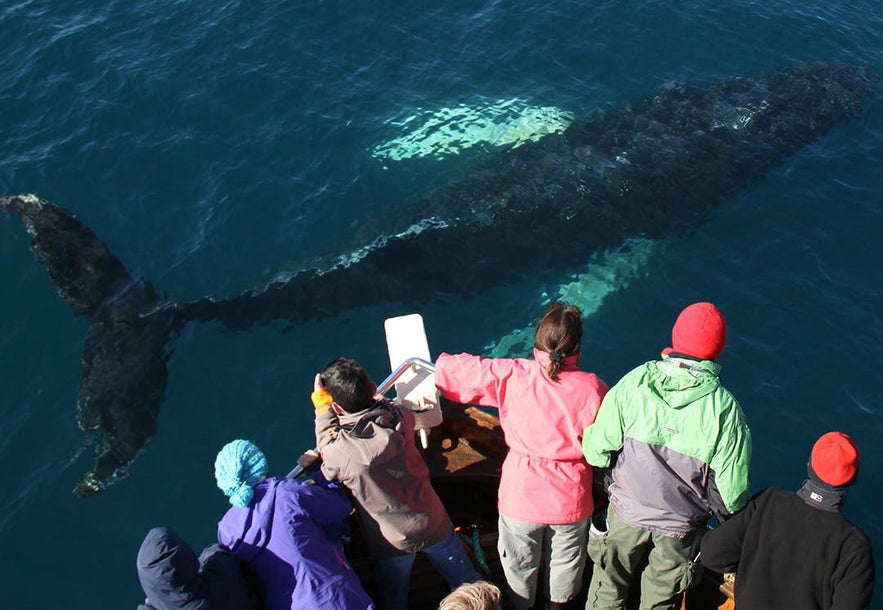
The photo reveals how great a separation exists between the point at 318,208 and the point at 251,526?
1137 cm

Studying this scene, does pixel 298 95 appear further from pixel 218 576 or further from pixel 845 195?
pixel 218 576

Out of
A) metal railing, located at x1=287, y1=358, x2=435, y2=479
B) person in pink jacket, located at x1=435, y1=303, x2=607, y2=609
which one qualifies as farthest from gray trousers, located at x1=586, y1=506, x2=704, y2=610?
metal railing, located at x1=287, y1=358, x2=435, y2=479

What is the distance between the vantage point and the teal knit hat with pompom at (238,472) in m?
6.20

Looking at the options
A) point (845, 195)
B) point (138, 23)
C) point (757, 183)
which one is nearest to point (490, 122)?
point (757, 183)

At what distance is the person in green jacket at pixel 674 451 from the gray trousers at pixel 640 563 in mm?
10

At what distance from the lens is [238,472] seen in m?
6.22

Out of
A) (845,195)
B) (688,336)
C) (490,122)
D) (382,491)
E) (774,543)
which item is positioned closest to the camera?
(774,543)

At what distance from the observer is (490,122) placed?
1916cm

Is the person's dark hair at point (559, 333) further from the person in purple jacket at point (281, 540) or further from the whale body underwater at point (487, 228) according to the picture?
the whale body underwater at point (487, 228)

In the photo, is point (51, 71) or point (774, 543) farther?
point (51, 71)

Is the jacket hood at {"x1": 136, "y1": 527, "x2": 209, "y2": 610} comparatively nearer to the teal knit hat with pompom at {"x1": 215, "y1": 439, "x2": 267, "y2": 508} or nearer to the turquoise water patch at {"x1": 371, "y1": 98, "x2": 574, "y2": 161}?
the teal knit hat with pompom at {"x1": 215, "y1": 439, "x2": 267, "y2": 508}

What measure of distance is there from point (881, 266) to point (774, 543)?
12.1 meters

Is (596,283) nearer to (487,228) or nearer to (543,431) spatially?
(487,228)

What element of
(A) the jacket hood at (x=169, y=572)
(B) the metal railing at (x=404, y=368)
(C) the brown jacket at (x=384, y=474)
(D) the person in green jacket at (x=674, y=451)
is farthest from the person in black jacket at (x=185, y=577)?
(D) the person in green jacket at (x=674, y=451)
